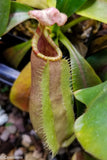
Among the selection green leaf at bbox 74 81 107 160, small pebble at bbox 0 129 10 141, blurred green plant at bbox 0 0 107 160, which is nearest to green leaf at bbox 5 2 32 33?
blurred green plant at bbox 0 0 107 160

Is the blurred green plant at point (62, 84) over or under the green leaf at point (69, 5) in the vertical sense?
under

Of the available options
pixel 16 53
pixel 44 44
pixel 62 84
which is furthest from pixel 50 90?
pixel 16 53

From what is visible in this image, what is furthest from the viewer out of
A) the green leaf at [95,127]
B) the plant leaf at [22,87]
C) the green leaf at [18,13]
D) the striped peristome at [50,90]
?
the plant leaf at [22,87]

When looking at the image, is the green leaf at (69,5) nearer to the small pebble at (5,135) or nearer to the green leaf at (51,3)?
the green leaf at (51,3)

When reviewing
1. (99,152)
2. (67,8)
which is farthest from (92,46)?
(99,152)

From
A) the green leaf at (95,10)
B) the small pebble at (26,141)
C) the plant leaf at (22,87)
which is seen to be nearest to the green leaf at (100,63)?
the green leaf at (95,10)

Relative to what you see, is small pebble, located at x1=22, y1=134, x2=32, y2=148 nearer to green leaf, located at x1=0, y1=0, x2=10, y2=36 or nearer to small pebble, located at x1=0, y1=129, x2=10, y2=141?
small pebble, located at x1=0, y1=129, x2=10, y2=141

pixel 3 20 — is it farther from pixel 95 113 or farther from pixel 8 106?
pixel 8 106
